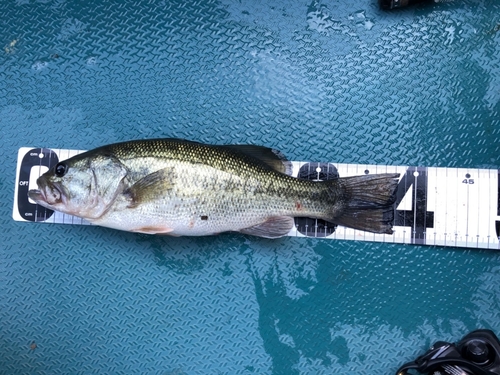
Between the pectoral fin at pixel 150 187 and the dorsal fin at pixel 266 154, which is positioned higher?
the dorsal fin at pixel 266 154

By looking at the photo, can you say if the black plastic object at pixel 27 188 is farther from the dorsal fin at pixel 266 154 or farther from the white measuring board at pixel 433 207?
the white measuring board at pixel 433 207

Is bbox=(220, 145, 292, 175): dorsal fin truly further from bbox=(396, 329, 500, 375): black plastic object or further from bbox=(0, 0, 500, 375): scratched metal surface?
bbox=(396, 329, 500, 375): black plastic object

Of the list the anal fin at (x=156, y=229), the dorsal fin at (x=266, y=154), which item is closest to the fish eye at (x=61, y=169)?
the anal fin at (x=156, y=229)

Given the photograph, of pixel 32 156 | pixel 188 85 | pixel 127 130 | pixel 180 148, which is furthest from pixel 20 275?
pixel 188 85

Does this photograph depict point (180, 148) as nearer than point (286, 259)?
Yes

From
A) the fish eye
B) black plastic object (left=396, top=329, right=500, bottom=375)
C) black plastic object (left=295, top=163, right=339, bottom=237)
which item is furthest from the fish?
black plastic object (left=396, top=329, right=500, bottom=375)

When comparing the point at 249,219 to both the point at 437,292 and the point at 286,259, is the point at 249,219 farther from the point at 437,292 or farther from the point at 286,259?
the point at 437,292

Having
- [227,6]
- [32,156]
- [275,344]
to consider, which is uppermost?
[227,6]
